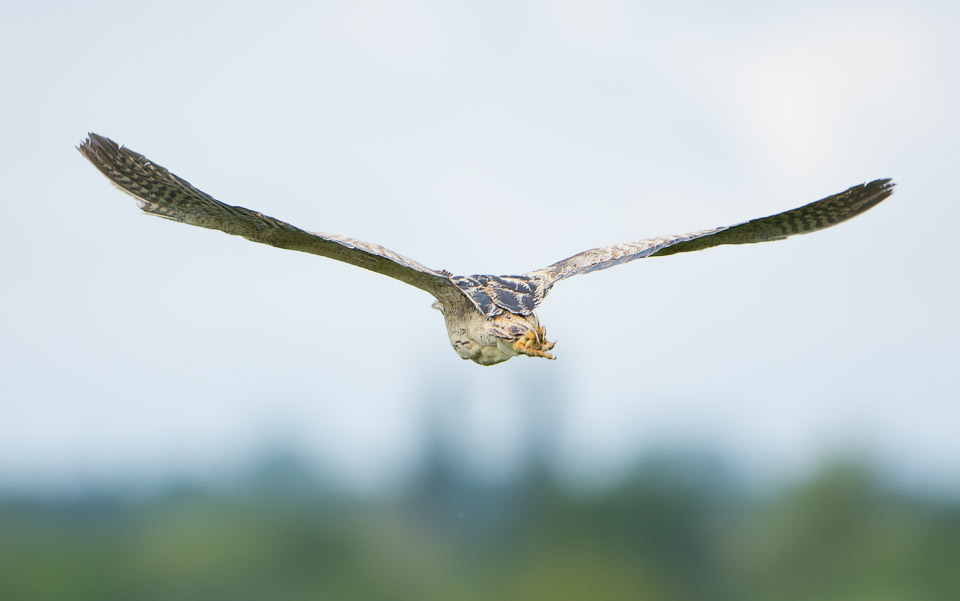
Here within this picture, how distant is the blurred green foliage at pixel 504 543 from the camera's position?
A: 46.3 metres

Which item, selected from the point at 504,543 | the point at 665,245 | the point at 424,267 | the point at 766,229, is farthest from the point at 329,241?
the point at 504,543

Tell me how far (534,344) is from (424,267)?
5.08 ft

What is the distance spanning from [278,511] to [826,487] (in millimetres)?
25840

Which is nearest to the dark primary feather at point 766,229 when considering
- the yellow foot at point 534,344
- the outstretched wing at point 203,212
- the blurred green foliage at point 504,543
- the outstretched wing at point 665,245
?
the outstretched wing at point 665,245

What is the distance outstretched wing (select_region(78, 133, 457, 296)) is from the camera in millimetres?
10570

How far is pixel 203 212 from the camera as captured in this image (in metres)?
10.9

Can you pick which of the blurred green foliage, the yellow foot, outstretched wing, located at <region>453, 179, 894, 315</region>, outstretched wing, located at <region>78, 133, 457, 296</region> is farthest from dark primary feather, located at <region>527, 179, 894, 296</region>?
the blurred green foliage

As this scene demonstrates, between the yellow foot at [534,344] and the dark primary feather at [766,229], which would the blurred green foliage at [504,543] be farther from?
the yellow foot at [534,344]

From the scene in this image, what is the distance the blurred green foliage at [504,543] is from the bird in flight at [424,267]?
3075 centimetres

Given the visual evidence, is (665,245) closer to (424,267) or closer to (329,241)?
(424,267)

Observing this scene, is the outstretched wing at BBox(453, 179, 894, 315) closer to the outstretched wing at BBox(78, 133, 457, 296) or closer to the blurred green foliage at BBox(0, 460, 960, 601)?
the outstretched wing at BBox(78, 133, 457, 296)

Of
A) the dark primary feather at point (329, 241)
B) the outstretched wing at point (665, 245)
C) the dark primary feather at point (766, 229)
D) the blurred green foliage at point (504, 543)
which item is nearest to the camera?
the dark primary feather at point (329, 241)

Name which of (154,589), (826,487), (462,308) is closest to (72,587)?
(154,589)

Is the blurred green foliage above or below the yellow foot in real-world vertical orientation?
below
